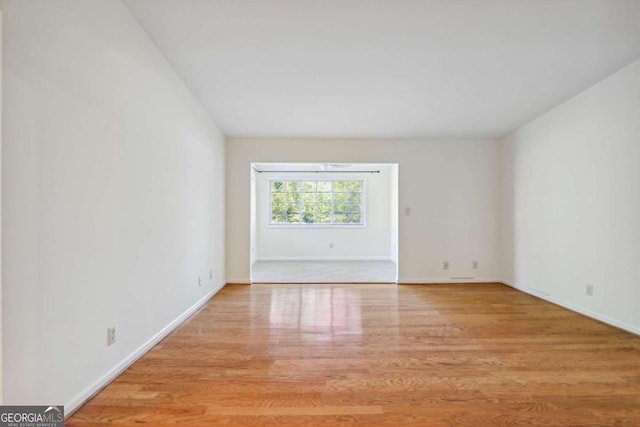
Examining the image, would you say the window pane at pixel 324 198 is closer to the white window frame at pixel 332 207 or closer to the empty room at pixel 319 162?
the white window frame at pixel 332 207

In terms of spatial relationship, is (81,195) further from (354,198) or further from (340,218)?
(354,198)

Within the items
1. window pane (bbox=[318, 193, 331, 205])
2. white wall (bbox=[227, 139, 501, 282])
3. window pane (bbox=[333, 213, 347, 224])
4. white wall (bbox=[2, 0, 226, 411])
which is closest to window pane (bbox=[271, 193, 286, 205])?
window pane (bbox=[318, 193, 331, 205])

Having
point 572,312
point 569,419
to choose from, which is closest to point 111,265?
point 569,419

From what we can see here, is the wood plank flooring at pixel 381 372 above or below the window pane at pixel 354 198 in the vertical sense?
below

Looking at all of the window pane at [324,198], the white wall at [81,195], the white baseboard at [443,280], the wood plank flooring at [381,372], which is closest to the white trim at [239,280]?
the wood plank flooring at [381,372]

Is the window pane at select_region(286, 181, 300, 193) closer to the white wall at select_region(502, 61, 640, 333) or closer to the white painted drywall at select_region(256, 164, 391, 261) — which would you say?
the white painted drywall at select_region(256, 164, 391, 261)

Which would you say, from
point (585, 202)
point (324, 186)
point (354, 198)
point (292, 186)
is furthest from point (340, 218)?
point (585, 202)

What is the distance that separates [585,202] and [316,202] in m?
5.44

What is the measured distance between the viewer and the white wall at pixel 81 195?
4.23 feet

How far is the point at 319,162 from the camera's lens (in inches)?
187

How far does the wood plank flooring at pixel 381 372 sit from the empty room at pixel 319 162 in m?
0.02

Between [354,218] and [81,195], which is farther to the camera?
[354,218]

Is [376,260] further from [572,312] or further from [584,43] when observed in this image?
[584,43]

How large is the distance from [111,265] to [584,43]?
382 centimetres
